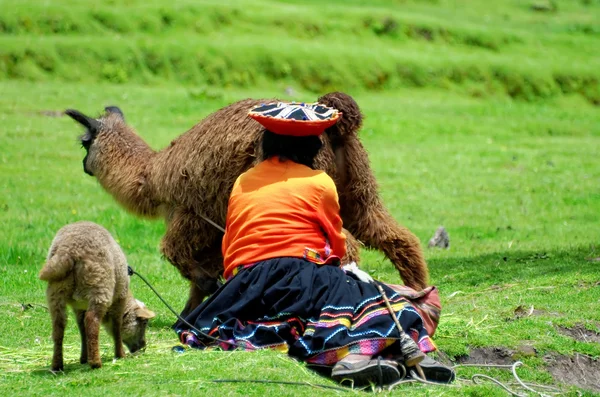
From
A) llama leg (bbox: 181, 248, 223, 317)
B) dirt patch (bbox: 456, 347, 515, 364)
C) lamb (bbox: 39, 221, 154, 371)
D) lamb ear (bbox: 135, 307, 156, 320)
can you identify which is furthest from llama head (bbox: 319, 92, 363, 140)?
lamb (bbox: 39, 221, 154, 371)

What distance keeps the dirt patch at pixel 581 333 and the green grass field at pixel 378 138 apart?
0.12 ft

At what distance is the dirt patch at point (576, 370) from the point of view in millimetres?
6918

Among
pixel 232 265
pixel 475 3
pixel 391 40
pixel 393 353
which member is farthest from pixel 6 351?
pixel 475 3

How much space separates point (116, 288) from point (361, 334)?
5.21 feet

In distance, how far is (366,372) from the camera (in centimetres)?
599

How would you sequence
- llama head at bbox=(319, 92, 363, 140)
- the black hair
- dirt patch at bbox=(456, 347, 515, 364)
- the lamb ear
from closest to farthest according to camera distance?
the lamb ear, the black hair, dirt patch at bbox=(456, 347, 515, 364), llama head at bbox=(319, 92, 363, 140)

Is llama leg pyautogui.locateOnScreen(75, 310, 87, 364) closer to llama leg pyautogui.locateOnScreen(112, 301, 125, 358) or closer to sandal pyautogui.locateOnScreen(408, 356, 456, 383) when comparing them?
llama leg pyautogui.locateOnScreen(112, 301, 125, 358)

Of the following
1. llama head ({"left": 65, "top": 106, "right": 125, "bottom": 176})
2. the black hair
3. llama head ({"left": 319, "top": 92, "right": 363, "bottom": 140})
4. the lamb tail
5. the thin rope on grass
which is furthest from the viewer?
llama head ({"left": 65, "top": 106, "right": 125, "bottom": 176})

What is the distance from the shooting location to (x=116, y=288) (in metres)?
6.21

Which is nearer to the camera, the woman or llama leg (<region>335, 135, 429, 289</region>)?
the woman

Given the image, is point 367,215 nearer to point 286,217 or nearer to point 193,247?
point 286,217

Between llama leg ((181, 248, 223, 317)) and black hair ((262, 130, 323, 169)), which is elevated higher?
black hair ((262, 130, 323, 169))

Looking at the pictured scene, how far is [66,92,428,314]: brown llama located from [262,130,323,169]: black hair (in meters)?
0.47

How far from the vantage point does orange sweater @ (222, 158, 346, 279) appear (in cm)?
664
